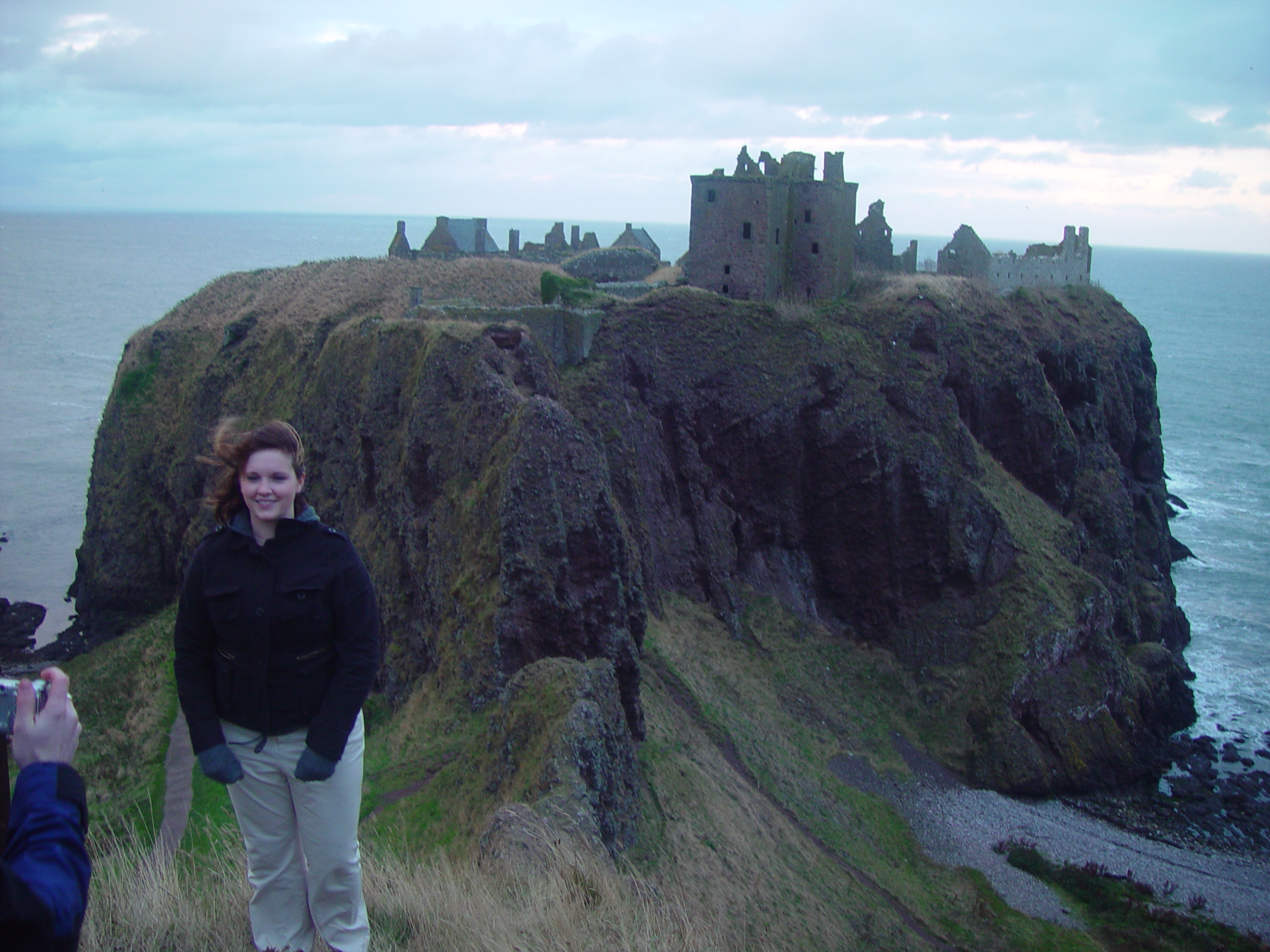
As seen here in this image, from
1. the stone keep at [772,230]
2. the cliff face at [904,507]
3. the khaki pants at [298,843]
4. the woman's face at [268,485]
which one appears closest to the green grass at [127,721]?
the khaki pants at [298,843]

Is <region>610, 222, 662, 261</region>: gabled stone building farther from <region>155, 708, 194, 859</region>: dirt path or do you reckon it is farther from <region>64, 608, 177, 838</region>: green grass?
<region>155, 708, 194, 859</region>: dirt path

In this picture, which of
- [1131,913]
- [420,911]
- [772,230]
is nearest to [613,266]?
[772,230]

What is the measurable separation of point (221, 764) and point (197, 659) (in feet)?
2.49

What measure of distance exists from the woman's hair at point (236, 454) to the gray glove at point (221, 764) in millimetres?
1602

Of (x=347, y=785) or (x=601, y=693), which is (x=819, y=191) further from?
(x=347, y=785)

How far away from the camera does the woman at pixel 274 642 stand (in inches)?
286

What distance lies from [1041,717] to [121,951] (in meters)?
35.6

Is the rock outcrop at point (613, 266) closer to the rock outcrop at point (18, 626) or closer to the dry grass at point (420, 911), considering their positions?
the rock outcrop at point (18, 626)

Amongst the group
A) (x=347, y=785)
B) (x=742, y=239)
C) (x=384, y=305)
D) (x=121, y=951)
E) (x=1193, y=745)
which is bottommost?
(x=1193, y=745)

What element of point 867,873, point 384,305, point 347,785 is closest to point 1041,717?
point 867,873

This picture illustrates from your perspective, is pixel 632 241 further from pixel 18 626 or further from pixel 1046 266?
pixel 18 626

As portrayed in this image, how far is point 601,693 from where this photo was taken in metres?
20.4

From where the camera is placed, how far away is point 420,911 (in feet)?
27.7

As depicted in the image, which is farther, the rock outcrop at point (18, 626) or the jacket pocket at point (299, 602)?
the rock outcrop at point (18, 626)
